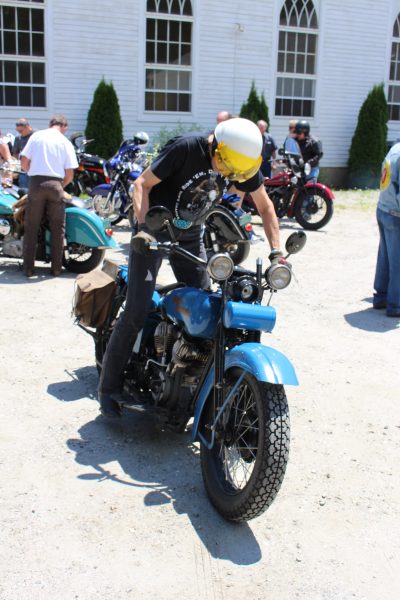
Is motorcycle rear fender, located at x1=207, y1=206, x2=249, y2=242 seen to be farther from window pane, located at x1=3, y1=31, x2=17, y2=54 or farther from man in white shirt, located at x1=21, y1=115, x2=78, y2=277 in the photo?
window pane, located at x1=3, y1=31, x2=17, y2=54

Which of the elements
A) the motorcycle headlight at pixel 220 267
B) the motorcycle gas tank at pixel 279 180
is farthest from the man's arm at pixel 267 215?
the motorcycle gas tank at pixel 279 180

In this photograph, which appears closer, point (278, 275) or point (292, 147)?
point (278, 275)

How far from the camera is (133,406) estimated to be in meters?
4.23

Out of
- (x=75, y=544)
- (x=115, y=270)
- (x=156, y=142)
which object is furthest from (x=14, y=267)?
(x=156, y=142)

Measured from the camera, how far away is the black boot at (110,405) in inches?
172

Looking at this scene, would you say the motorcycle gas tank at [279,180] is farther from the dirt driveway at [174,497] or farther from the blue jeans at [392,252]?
the dirt driveway at [174,497]

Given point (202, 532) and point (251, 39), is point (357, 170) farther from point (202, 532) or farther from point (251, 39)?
point (202, 532)

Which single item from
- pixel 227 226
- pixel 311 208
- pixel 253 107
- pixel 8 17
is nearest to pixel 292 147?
pixel 311 208

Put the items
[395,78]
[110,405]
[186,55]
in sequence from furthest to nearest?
[395,78] < [186,55] < [110,405]

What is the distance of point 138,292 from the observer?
13.7 ft

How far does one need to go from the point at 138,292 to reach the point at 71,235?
446 cm

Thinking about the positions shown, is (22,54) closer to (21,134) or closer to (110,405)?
(21,134)

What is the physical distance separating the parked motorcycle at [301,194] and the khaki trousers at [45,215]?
4.84m

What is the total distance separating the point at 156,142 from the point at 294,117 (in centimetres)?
418
